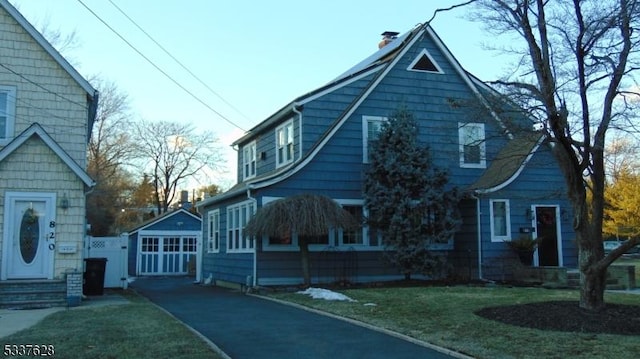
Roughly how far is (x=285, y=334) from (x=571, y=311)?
500 centimetres

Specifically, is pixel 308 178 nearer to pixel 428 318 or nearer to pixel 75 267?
pixel 75 267

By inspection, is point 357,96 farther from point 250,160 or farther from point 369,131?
point 250,160

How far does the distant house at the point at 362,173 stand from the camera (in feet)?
59.5

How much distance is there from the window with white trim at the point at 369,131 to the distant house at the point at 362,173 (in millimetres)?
32

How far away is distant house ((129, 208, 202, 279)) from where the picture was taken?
109 ft

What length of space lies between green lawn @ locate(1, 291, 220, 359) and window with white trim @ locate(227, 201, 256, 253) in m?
6.85

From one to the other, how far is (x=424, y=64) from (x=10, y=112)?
12.7 m

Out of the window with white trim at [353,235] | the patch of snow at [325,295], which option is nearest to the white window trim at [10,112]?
the patch of snow at [325,295]

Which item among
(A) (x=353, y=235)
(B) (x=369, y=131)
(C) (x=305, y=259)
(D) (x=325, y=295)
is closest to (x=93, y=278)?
(C) (x=305, y=259)

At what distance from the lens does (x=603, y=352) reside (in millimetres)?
7531

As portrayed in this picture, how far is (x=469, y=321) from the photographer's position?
33.3ft

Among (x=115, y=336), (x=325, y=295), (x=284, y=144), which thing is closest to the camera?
(x=115, y=336)

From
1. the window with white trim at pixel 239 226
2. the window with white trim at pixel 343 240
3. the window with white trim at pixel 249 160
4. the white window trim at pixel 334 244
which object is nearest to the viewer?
the white window trim at pixel 334 244

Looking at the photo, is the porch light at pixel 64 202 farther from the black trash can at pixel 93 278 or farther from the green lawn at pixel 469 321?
the green lawn at pixel 469 321
